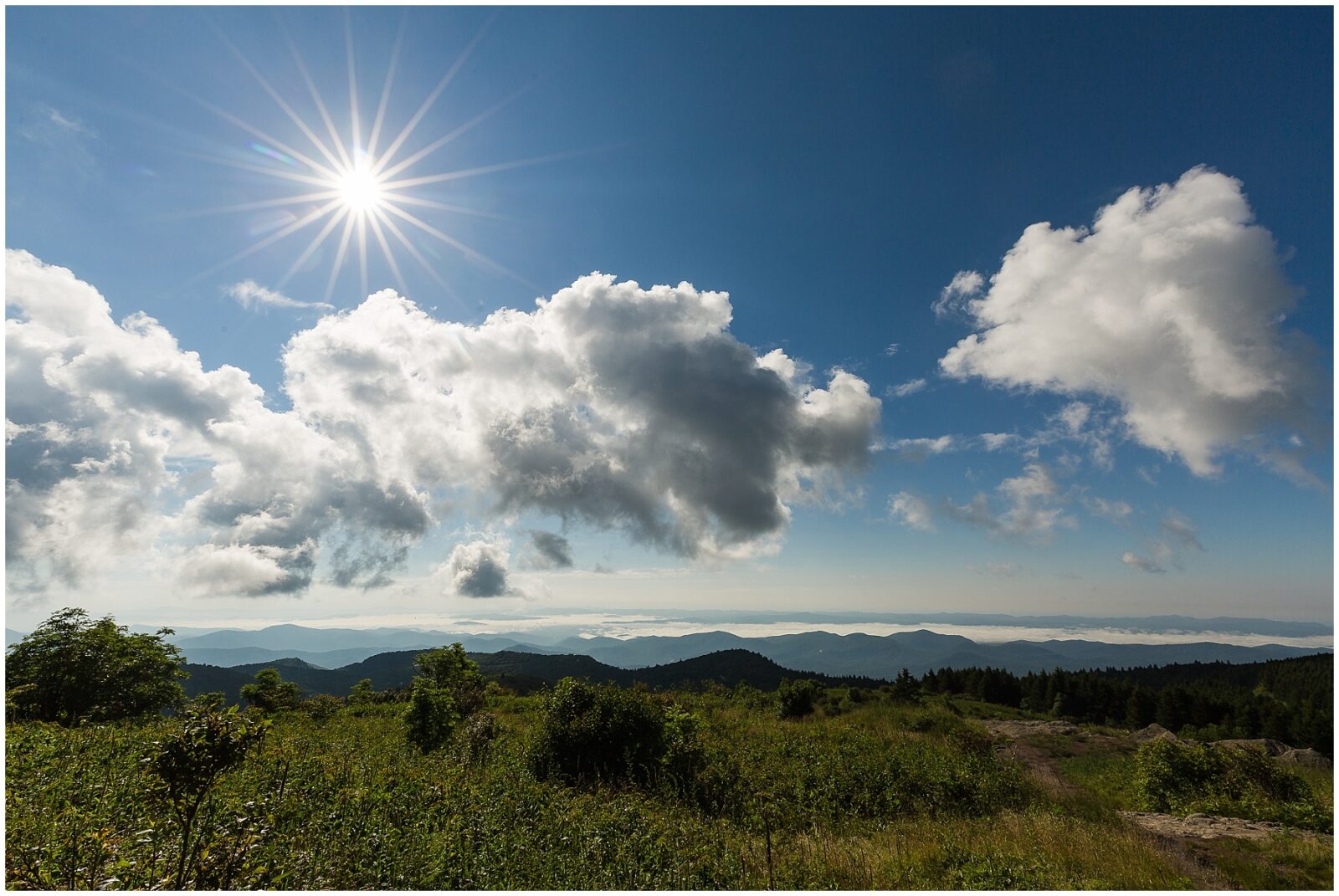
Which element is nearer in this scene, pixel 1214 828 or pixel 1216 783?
pixel 1214 828

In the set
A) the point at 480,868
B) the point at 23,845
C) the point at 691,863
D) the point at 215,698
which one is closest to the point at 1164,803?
the point at 691,863

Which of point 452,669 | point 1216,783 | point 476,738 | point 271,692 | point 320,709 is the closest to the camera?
point 1216,783

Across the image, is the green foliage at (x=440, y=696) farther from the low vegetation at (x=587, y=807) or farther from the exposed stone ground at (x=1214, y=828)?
the exposed stone ground at (x=1214, y=828)

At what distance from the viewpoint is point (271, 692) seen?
39.1 meters

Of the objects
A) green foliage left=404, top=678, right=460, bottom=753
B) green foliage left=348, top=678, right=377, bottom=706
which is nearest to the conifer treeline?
green foliage left=404, top=678, right=460, bottom=753

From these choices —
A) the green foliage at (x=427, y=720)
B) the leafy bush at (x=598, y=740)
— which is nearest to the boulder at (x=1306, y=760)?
the leafy bush at (x=598, y=740)

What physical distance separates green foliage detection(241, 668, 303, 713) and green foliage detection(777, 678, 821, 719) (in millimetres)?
33515

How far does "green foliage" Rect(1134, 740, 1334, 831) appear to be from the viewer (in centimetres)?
1680

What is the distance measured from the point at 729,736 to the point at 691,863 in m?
15.2

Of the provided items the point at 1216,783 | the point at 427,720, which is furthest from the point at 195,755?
the point at 1216,783

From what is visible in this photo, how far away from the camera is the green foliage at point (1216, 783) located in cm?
1680

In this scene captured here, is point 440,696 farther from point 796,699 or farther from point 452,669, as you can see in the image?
point 796,699

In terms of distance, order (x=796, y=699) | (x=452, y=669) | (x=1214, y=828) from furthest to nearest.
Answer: (x=452, y=669) < (x=796, y=699) < (x=1214, y=828)

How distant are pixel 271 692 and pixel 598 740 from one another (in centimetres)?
3508
